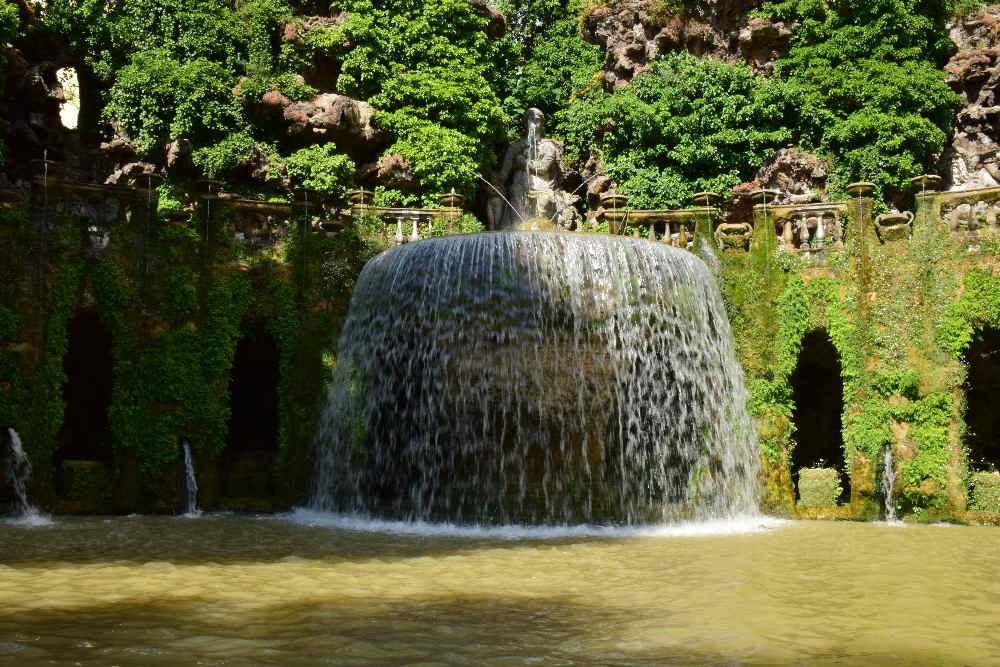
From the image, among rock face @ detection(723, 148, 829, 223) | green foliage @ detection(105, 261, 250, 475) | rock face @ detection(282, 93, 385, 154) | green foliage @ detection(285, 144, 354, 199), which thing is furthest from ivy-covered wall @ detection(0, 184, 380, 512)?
rock face @ detection(723, 148, 829, 223)

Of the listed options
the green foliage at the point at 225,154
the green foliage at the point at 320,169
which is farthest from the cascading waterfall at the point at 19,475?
the green foliage at the point at 320,169

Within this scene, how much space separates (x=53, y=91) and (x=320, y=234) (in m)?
16.4

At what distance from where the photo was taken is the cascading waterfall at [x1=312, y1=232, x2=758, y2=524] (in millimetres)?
13047

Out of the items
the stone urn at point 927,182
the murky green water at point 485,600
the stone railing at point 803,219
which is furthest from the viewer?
the stone railing at point 803,219

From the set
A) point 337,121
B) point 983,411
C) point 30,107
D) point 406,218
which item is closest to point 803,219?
point 983,411

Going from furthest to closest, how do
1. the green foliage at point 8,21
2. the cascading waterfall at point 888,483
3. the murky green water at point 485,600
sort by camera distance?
the green foliage at point 8,21
the cascading waterfall at point 888,483
the murky green water at point 485,600

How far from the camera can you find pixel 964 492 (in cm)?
1423

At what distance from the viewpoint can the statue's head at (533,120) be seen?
102ft

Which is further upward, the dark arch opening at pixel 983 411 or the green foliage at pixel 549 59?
the green foliage at pixel 549 59

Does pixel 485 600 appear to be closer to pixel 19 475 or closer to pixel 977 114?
pixel 19 475

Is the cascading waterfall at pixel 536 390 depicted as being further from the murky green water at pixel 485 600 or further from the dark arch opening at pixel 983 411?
the dark arch opening at pixel 983 411

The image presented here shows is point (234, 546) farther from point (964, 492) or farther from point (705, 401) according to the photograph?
point (964, 492)

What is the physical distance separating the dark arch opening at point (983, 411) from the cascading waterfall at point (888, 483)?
175 inches

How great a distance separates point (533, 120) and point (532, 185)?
8.81 feet
